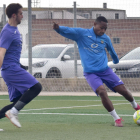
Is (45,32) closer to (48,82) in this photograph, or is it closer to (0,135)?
(48,82)

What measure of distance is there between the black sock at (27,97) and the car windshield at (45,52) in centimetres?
914

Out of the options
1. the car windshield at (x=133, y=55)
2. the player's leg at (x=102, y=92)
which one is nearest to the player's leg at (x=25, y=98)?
the player's leg at (x=102, y=92)

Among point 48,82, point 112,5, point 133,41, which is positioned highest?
point 112,5

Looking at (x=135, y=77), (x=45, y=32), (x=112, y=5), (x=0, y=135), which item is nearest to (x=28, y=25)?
(x=45, y=32)

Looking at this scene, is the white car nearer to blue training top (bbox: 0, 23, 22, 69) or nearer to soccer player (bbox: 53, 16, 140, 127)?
soccer player (bbox: 53, 16, 140, 127)

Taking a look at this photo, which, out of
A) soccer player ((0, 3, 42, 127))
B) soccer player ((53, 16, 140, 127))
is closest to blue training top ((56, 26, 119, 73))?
soccer player ((53, 16, 140, 127))

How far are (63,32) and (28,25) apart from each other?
297 inches

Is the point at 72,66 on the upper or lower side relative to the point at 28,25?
lower

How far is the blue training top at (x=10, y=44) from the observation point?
6102 mm

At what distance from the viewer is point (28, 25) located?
14.7 meters

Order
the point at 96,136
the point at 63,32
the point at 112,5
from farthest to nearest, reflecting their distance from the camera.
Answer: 1. the point at 112,5
2. the point at 63,32
3. the point at 96,136

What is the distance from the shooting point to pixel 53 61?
15.2 metres

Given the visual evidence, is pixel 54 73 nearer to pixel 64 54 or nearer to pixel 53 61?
pixel 53 61

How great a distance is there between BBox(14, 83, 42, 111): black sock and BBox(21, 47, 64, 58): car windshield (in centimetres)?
914
